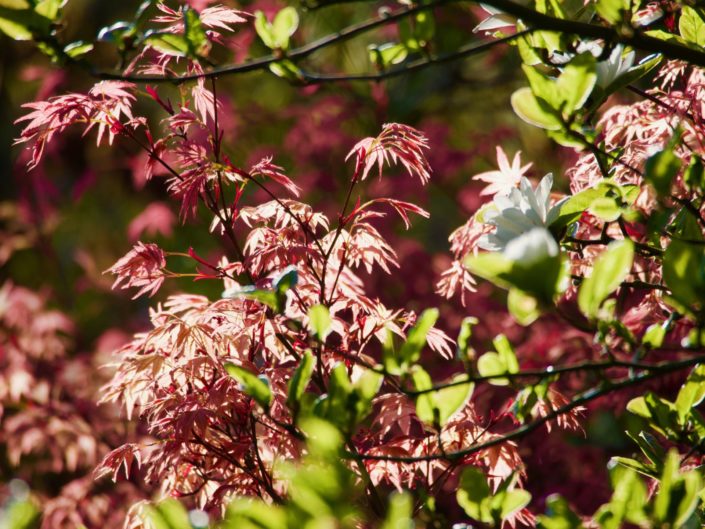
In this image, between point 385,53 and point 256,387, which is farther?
point 385,53

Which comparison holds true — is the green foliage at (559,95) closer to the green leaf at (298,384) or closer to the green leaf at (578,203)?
the green leaf at (578,203)

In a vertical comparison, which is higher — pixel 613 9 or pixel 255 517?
pixel 613 9

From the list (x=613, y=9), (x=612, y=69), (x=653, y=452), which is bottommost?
(x=653, y=452)

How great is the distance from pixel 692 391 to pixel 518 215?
0.31 m

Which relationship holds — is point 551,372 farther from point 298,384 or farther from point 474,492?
point 298,384

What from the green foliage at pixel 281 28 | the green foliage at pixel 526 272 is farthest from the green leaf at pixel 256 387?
the green foliage at pixel 281 28

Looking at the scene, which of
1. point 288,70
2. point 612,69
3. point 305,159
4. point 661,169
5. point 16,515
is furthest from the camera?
point 305,159

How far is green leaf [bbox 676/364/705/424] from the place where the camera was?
0.95 metres

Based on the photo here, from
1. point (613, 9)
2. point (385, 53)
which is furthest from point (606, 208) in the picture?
point (385, 53)

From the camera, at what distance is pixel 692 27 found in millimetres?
1057

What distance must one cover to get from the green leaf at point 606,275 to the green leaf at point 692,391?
0.26 meters

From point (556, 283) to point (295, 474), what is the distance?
295 mm

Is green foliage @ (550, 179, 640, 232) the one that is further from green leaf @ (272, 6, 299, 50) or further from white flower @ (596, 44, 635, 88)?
green leaf @ (272, 6, 299, 50)

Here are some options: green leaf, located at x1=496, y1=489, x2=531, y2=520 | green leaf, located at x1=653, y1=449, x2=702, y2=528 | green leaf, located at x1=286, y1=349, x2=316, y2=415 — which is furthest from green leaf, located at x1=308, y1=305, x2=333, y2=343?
green leaf, located at x1=653, y1=449, x2=702, y2=528
